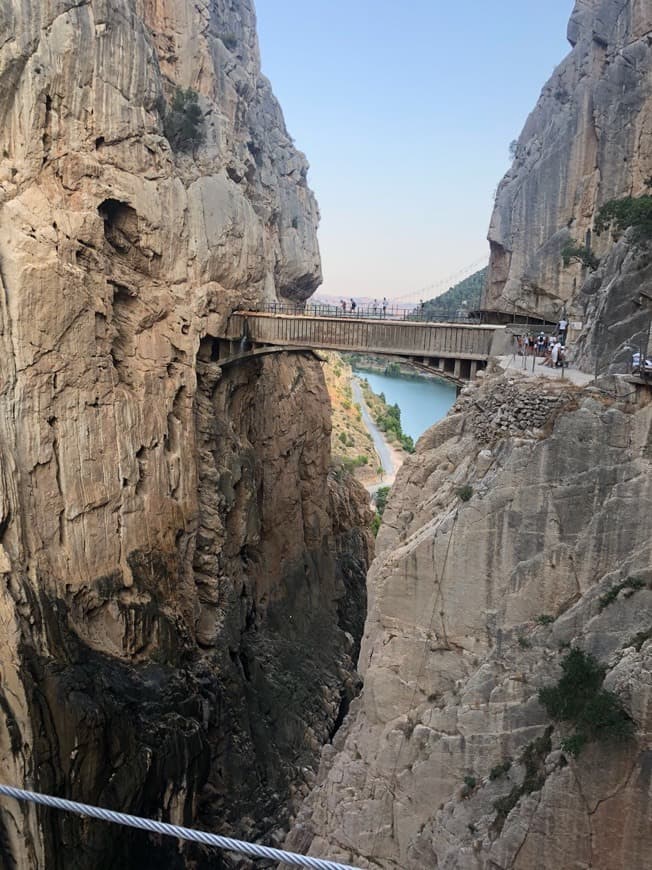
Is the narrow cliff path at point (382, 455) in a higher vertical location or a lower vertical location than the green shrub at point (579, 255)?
lower

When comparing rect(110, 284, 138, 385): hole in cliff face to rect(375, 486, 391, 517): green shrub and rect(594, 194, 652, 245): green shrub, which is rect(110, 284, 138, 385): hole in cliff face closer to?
rect(594, 194, 652, 245): green shrub

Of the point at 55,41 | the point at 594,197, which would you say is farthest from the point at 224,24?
the point at 594,197

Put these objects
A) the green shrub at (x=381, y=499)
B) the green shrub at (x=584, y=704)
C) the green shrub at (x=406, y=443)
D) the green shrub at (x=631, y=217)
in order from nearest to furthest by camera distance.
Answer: the green shrub at (x=584, y=704) → the green shrub at (x=631, y=217) → the green shrub at (x=381, y=499) → the green shrub at (x=406, y=443)

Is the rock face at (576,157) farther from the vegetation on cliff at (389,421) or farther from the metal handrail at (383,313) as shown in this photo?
the vegetation on cliff at (389,421)

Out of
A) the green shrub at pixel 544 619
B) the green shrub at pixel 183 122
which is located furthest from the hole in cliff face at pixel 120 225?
the green shrub at pixel 544 619

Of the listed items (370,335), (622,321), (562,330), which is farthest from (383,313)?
(622,321)

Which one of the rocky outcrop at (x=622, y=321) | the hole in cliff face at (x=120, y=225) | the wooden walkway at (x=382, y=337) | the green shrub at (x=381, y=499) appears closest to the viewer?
the rocky outcrop at (x=622, y=321)

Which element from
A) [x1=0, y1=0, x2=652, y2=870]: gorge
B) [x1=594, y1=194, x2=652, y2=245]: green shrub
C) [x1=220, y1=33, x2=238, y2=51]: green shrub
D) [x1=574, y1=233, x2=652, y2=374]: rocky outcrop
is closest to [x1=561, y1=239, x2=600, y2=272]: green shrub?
[x1=0, y1=0, x2=652, y2=870]: gorge
